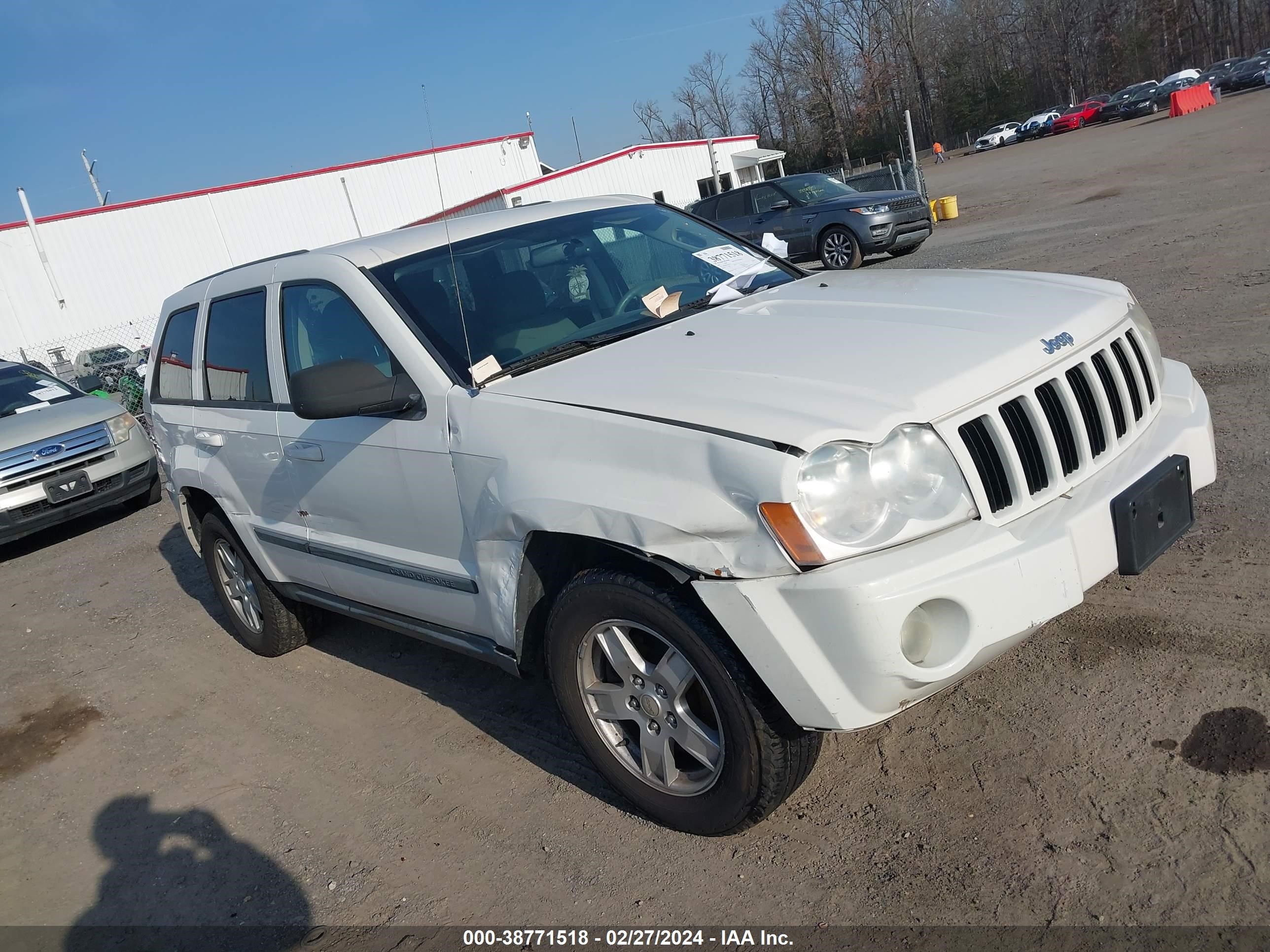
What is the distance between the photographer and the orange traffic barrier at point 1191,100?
3950cm

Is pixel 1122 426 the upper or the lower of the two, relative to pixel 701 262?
lower

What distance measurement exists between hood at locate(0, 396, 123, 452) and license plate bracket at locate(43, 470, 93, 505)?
397mm

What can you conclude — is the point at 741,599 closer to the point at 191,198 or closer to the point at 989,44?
the point at 191,198

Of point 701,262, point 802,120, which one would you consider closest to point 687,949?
point 701,262

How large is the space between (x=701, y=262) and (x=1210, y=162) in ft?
61.1

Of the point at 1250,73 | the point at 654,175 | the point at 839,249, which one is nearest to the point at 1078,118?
the point at 1250,73

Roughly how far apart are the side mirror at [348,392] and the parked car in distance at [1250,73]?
52.4 m

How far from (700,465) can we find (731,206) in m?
15.1

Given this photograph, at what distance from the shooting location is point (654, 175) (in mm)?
40438

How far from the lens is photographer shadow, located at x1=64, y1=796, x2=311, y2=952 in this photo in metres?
3.00

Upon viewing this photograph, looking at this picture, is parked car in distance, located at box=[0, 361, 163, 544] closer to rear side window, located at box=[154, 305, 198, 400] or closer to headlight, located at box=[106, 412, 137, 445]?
headlight, located at box=[106, 412, 137, 445]

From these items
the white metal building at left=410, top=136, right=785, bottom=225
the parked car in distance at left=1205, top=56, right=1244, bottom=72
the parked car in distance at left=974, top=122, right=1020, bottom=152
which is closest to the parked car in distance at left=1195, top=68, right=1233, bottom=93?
the parked car in distance at left=1205, top=56, right=1244, bottom=72

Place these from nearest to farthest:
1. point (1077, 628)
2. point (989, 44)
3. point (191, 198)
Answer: point (1077, 628)
point (191, 198)
point (989, 44)

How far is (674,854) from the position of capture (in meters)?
2.88
